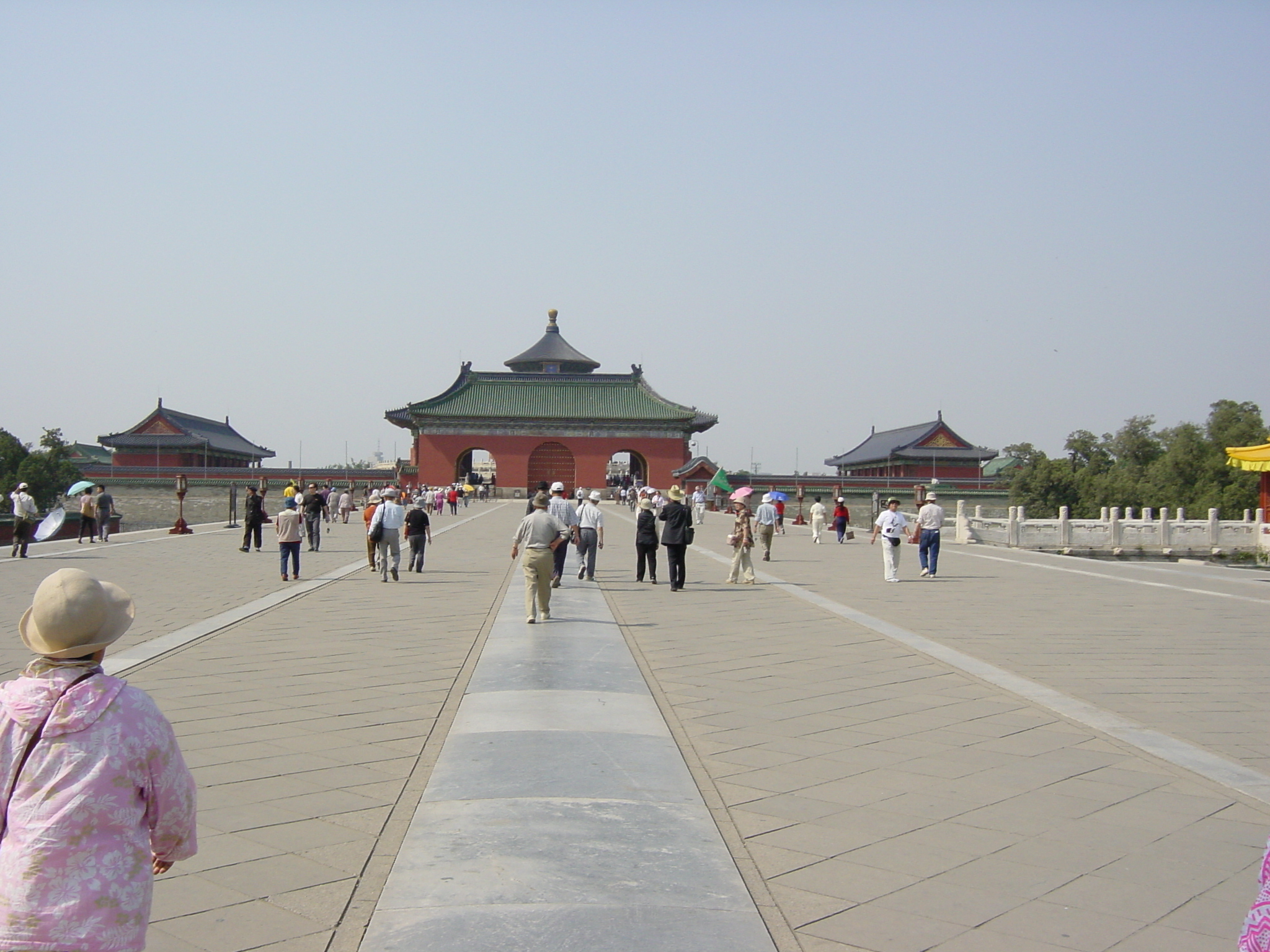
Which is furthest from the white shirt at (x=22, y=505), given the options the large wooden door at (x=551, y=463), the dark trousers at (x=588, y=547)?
the large wooden door at (x=551, y=463)

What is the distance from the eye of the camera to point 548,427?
54.1 metres

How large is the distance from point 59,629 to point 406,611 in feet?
26.7

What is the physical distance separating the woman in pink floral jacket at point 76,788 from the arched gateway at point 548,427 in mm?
51197

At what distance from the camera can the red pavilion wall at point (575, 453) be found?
5400 centimetres

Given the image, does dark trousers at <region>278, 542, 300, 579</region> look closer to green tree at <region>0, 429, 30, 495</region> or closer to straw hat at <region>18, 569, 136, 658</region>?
straw hat at <region>18, 569, 136, 658</region>

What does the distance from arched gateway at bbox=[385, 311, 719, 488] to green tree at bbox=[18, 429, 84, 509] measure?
50.0ft

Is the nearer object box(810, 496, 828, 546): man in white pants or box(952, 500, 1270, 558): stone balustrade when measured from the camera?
box(810, 496, 828, 546): man in white pants

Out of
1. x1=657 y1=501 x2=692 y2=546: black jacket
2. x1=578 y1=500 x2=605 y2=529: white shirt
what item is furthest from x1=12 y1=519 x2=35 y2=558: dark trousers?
x1=657 y1=501 x2=692 y2=546: black jacket

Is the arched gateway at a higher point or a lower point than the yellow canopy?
higher

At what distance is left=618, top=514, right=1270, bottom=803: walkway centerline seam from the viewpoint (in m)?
4.81

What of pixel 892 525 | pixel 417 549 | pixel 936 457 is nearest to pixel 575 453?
pixel 936 457

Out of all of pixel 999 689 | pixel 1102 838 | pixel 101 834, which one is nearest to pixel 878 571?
pixel 999 689

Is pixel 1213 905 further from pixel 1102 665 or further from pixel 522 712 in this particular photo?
pixel 1102 665

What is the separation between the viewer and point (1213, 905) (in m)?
3.39
